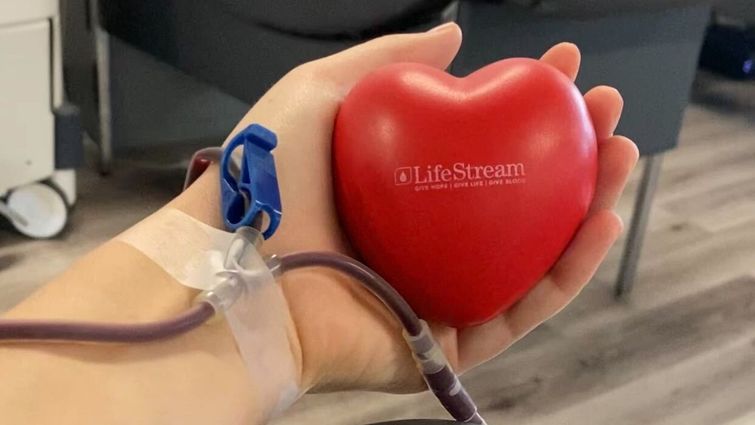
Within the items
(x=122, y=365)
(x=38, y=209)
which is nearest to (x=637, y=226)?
(x=38, y=209)

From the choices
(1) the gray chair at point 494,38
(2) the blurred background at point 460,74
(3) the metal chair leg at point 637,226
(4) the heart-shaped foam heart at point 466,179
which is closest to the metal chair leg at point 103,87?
(2) the blurred background at point 460,74

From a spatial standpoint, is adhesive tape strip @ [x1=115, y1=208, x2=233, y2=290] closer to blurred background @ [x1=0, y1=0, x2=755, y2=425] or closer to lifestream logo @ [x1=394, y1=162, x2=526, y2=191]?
lifestream logo @ [x1=394, y1=162, x2=526, y2=191]

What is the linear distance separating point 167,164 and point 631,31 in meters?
0.96

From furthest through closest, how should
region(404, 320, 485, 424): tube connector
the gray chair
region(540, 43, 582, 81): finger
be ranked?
the gray chair
region(540, 43, 582, 81): finger
region(404, 320, 485, 424): tube connector

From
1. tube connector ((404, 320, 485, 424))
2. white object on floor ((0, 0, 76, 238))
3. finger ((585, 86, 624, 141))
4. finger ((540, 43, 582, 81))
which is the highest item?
finger ((540, 43, 582, 81))

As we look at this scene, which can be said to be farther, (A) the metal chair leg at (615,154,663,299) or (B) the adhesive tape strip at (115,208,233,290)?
(A) the metal chair leg at (615,154,663,299)

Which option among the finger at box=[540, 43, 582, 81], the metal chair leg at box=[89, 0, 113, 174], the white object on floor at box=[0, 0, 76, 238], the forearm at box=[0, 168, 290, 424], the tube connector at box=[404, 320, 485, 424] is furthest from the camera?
the metal chair leg at box=[89, 0, 113, 174]

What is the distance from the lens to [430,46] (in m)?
0.78

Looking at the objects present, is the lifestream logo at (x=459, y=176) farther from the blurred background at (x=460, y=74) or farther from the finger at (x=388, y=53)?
the blurred background at (x=460, y=74)

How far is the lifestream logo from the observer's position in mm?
681

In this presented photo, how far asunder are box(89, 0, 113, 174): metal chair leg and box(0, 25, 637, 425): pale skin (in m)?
1.03

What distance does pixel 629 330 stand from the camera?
142 cm

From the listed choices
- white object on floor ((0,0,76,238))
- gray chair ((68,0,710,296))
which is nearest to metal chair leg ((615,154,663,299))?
gray chair ((68,0,710,296))

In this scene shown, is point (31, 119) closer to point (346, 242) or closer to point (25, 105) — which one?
point (25, 105)
